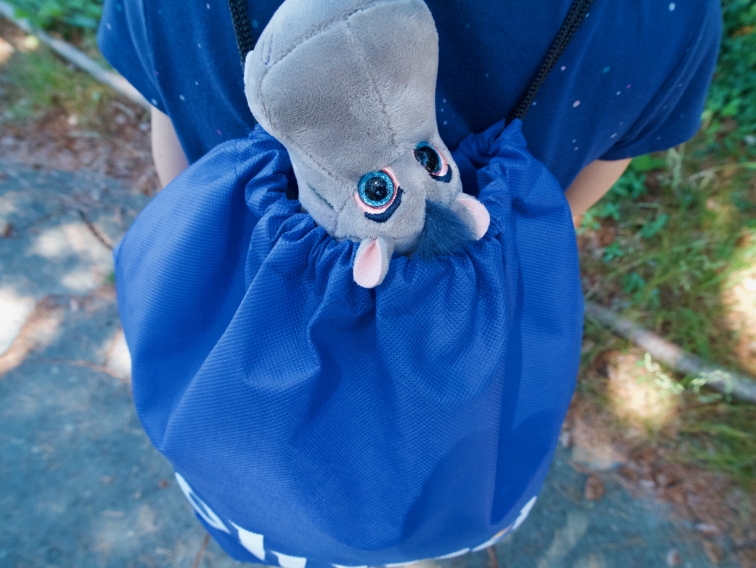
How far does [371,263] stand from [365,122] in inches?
5.3

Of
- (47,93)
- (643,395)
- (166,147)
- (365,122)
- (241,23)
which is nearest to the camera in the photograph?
(365,122)

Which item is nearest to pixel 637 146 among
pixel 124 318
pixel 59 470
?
pixel 124 318

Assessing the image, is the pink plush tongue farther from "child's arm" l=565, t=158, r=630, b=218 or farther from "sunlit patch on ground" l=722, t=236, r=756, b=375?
"sunlit patch on ground" l=722, t=236, r=756, b=375

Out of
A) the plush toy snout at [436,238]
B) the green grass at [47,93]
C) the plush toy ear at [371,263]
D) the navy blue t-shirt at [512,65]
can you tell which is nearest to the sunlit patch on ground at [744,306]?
the navy blue t-shirt at [512,65]

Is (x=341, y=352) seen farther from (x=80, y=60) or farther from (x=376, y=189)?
(x=80, y=60)

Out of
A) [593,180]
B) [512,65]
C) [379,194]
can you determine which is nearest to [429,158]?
[379,194]

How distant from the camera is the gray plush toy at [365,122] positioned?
0.38 m

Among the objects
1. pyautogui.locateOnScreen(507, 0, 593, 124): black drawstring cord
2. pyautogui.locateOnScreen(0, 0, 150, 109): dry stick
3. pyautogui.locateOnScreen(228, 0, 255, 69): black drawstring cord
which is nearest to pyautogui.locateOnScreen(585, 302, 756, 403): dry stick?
pyautogui.locateOnScreen(507, 0, 593, 124): black drawstring cord

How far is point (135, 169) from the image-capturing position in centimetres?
206

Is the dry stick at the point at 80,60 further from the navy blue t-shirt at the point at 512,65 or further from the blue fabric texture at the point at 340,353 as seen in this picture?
the blue fabric texture at the point at 340,353

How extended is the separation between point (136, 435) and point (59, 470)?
0.24 metres

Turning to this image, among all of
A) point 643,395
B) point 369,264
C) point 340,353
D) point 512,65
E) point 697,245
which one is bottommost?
point 643,395

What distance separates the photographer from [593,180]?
0.90m

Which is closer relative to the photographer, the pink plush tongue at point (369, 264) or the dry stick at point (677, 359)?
the pink plush tongue at point (369, 264)
